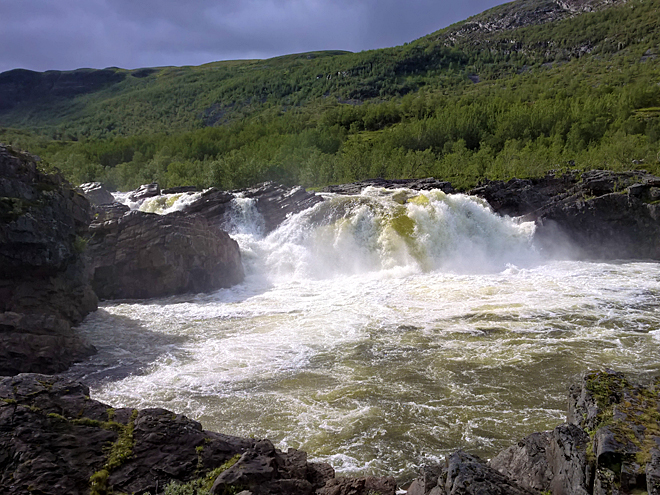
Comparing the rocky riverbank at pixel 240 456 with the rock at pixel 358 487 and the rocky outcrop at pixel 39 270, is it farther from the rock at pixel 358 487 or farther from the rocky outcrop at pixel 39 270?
the rocky outcrop at pixel 39 270

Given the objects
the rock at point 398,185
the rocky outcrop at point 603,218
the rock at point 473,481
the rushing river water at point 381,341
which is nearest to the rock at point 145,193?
the rushing river water at point 381,341

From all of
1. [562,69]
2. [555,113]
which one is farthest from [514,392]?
[562,69]

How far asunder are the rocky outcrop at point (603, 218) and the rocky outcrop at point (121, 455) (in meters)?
38.6

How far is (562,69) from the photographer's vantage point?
167 metres

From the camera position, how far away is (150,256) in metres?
30.0

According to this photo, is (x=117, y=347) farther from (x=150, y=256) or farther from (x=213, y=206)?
(x=213, y=206)

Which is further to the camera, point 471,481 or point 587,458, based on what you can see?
point 587,458

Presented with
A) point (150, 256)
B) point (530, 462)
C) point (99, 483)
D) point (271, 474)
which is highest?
point (150, 256)

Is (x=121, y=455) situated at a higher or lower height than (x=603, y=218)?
lower

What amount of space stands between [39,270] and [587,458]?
75.3 feet

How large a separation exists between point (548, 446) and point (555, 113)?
9314cm

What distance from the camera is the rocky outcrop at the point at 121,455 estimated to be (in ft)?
24.8

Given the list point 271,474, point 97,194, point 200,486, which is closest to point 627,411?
point 271,474

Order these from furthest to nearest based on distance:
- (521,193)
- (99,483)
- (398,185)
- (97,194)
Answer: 1. (398,185)
2. (97,194)
3. (521,193)
4. (99,483)
